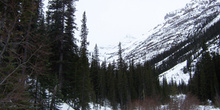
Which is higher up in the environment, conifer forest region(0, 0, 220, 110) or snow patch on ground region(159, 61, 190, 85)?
snow patch on ground region(159, 61, 190, 85)

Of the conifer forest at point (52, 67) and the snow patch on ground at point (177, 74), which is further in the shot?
the snow patch on ground at point (177, 74)

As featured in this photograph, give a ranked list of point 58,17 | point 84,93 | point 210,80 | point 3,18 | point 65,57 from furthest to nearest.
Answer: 1. point 210,80
2. point 84,93
3. point 65,57
4. point 58,17
5. point 3,18

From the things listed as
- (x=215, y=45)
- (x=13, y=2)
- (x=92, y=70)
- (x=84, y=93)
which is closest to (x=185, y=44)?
(x=215, y=45)

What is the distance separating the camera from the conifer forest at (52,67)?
14.7 ft

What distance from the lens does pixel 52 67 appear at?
2003 centimetres

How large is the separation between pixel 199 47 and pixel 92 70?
13580 cm

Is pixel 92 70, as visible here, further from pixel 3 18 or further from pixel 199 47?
pixel 199 47

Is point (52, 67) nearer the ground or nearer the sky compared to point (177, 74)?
nearer the ground

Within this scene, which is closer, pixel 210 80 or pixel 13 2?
pixel 13 2

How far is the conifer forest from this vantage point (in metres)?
4.48

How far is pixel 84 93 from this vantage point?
78.7ft

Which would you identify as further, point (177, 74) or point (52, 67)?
point (177, 74)

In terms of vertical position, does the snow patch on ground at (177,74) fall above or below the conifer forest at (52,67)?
above

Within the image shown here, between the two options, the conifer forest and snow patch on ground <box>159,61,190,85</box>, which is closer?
the conifer forest
